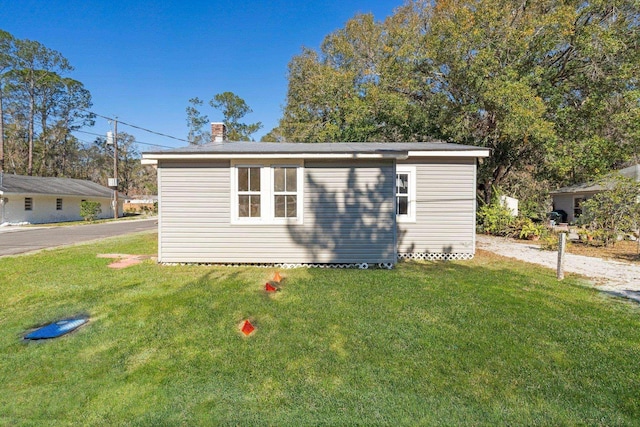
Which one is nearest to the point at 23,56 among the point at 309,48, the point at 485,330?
the point at 309,48

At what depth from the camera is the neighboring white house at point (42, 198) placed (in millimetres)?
20439

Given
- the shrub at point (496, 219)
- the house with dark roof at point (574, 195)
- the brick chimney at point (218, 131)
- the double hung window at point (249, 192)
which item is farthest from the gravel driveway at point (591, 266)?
the house with dark roof at point (574, 195)

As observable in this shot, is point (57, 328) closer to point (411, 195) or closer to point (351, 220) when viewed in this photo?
point (351, 220)

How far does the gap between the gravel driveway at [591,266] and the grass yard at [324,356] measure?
2.18ft

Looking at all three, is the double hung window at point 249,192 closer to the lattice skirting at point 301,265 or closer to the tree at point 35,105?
the lattice skirting at point 301,265

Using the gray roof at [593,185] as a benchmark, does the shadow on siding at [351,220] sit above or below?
below

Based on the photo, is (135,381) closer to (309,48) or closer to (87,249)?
(87,249)

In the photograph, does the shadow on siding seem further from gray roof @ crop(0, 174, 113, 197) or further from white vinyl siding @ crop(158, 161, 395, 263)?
gray roof @ crop(0, 174, 113, 197)

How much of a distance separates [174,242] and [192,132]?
137ft

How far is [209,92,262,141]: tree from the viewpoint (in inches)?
1720

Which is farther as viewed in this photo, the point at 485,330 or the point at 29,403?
the point at 485,330

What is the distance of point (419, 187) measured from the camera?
313 inches

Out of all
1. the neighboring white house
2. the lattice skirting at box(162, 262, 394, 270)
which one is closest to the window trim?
the lattice skirting at box(162, 262, 394, 270)

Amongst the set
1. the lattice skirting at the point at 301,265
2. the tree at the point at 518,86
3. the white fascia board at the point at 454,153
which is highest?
the tree at the point at 518,86
